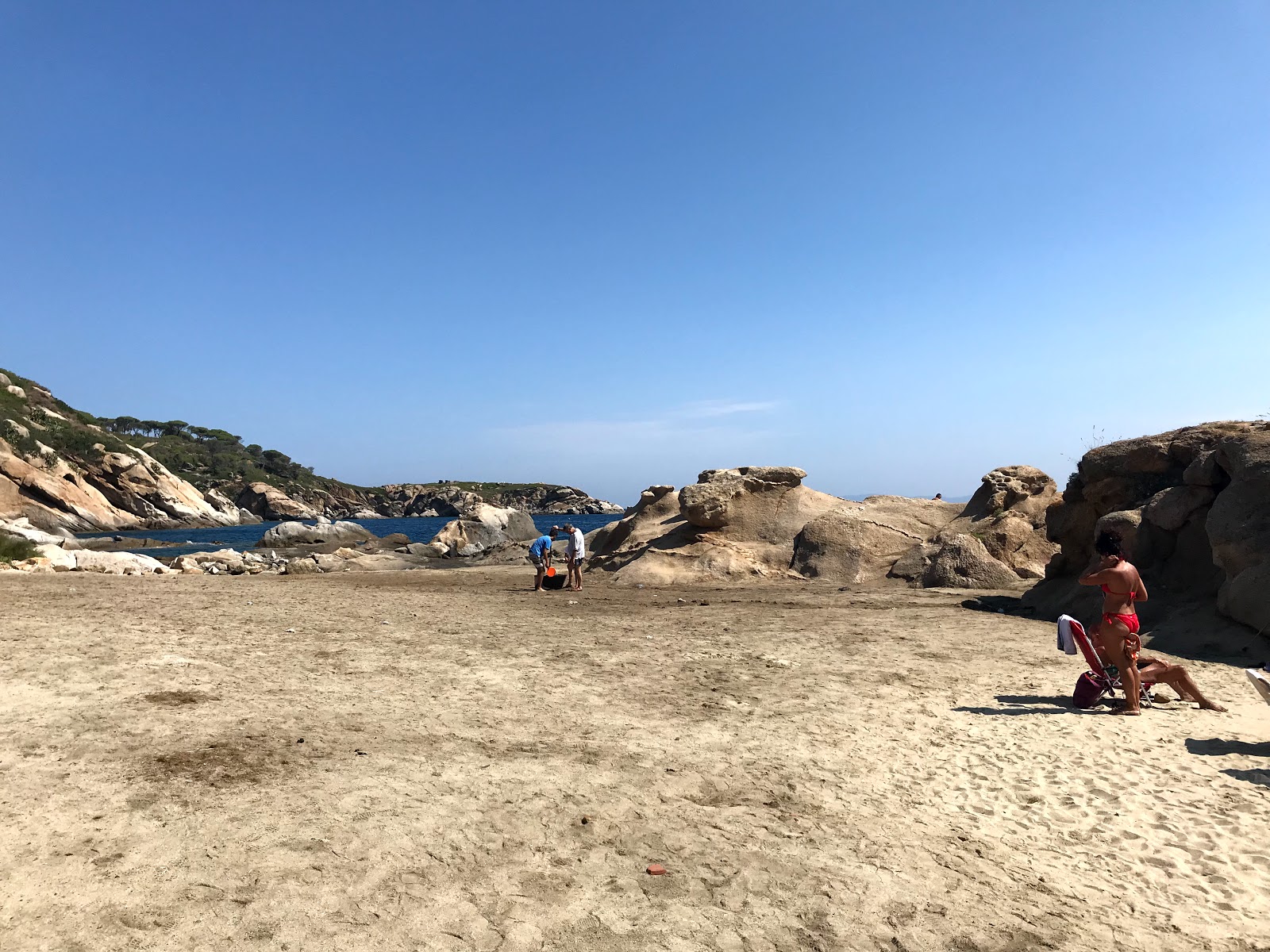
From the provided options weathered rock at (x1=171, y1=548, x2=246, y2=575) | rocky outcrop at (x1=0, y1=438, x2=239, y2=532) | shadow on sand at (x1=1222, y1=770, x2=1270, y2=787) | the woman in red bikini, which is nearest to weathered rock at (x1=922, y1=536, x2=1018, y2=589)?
the woman in red bikini

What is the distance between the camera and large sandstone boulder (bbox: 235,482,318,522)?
94.4 m

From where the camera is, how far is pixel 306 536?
146 ft

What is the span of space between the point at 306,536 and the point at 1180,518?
42.3 meters

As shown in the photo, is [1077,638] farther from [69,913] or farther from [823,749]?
[69,913]

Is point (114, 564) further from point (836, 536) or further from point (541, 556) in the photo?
point (836, 536)

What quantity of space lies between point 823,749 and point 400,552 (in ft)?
95.0

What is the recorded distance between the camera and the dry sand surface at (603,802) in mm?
3898

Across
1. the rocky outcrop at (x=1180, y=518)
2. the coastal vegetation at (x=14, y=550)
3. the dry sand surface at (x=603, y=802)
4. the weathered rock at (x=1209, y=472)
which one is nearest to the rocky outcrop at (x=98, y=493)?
the coastal vegetation at (x=14, y=550)

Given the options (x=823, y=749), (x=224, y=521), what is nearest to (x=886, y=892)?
Answer: (x=823, y=749)

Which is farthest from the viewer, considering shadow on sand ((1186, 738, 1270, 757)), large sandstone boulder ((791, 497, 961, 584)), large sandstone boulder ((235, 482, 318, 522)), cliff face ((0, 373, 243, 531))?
large sandstone boulder ((235, 482, 318, 522))

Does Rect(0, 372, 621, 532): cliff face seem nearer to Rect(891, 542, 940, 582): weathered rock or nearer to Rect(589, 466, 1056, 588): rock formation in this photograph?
Rect(589, 466, 1056, 588): rock formation

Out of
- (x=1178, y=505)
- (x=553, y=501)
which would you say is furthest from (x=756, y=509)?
(x=553, y=501)

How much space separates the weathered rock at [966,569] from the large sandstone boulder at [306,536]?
35.3m

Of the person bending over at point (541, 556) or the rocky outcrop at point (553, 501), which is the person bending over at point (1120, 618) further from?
the rocky outcrop at point (553, 501)
